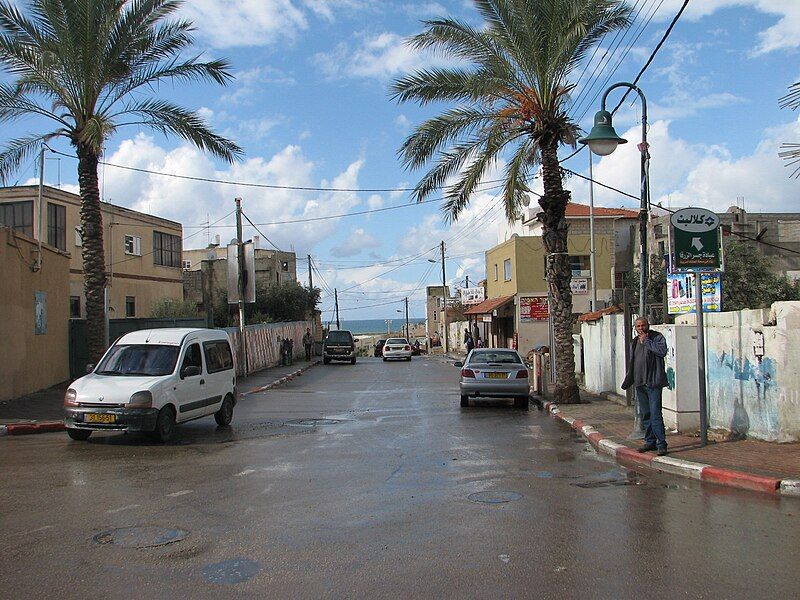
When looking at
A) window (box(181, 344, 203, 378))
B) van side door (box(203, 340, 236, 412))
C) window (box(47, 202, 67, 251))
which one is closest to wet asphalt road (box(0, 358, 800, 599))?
window (box(181, 344, 203, 378))

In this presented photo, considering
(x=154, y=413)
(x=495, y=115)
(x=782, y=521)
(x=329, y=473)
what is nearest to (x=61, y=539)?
(x=329, y=473)

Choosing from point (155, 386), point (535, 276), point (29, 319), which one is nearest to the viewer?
point (155, 386)

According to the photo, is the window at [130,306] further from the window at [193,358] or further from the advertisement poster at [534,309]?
the window at [193,358]

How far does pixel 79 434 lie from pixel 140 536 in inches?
260

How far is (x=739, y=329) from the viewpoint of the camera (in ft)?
36.7

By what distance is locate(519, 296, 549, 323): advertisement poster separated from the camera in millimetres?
36344

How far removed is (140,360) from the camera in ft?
43.3

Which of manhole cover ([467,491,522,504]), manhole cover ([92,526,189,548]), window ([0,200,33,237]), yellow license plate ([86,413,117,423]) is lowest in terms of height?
manhole cover ([467,491,522,504])

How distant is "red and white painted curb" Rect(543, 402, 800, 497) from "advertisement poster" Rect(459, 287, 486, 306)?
38492 mm

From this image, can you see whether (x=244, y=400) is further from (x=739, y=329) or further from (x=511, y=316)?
(x=511, y=316)

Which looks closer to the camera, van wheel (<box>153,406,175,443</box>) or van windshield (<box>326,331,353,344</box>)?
van wheel (<box>153,406,175,443</box>)

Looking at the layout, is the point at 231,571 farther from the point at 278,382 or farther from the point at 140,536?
the point at 278,382

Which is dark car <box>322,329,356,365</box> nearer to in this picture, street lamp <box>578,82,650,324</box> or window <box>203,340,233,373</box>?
window <box>203,340,233,373</box>

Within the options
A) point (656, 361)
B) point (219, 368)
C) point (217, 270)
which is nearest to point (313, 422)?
point (219, 368)
